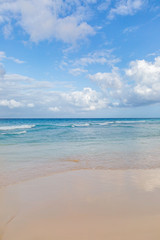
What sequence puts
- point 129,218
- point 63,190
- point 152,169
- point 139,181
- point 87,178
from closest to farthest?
point 129,218, point 63,190, point 139,181, point 87,178, point 152,169

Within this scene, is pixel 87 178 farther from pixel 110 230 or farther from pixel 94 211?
pixel 110 230

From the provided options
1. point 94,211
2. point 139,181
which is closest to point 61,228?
point 94,211

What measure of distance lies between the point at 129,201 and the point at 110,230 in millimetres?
1238

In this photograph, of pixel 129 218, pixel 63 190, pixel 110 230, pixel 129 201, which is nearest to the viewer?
pixel 110 230

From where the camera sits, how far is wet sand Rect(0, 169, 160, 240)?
3135 mm

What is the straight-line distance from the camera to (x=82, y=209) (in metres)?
3.90

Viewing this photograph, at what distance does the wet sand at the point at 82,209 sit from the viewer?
123 inches

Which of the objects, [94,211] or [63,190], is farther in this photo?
[63,190]

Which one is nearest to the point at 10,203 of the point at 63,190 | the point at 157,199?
the point at 63,190

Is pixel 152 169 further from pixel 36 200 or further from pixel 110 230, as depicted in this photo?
pixel 36 200

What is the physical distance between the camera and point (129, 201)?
421 centimetres

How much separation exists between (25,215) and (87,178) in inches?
112

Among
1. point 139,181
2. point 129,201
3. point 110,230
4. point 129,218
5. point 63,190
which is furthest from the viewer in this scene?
point 139,181

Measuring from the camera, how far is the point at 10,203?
4.32m
